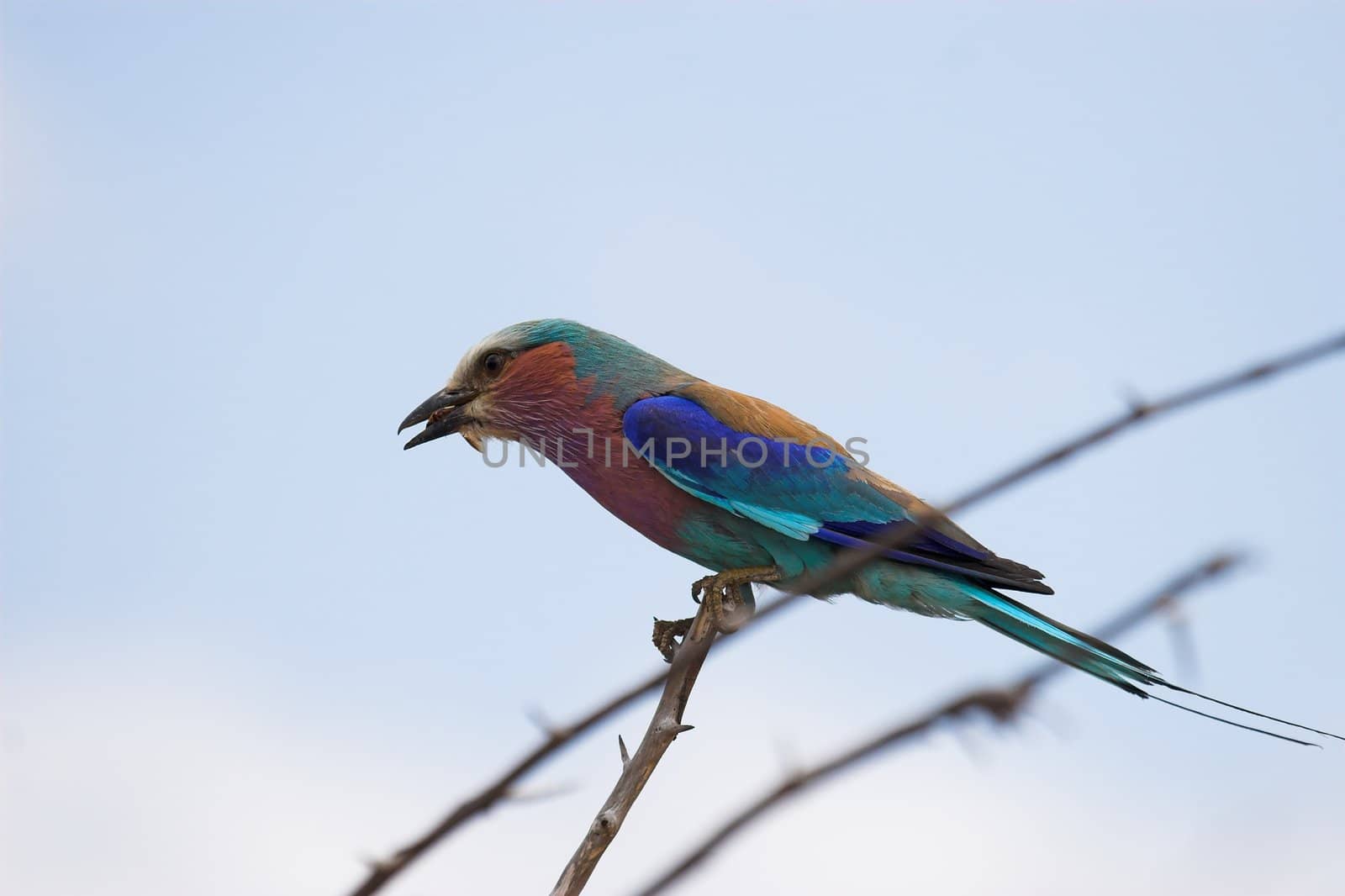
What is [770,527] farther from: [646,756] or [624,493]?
[646,756]

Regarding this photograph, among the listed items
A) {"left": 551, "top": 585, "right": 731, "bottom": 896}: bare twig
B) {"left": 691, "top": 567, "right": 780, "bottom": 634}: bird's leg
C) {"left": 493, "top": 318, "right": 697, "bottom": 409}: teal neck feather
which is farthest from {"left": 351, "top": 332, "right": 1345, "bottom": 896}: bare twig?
{"left": 493, "top": 318, "right": 697, "bottom": 409}: teal neck feather

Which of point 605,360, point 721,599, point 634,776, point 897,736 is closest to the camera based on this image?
point 897,736

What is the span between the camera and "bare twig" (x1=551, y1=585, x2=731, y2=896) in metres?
3.74

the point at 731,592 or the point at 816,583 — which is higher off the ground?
the point at 731,592

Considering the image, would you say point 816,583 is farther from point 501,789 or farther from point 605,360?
point 605,360

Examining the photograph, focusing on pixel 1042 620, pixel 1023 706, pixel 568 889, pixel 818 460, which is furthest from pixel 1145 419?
pixel 818 460

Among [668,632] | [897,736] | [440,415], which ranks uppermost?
[440,415]

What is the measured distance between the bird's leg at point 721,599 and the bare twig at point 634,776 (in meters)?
0.24

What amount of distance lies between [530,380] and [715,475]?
1053 millimetres

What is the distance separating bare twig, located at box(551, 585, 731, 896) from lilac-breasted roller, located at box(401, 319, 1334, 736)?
0.62m

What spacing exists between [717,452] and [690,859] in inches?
169

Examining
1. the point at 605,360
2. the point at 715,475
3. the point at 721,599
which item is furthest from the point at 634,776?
the point at 605,360

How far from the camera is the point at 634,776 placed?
400 cm

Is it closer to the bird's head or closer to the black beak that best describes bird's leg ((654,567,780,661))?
the bird's head
